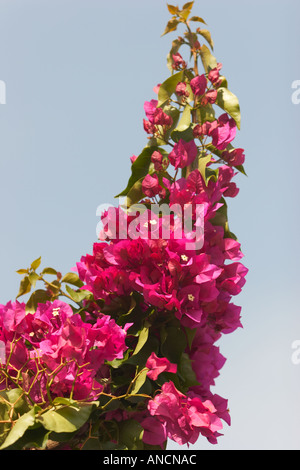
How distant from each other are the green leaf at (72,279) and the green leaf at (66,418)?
510mm

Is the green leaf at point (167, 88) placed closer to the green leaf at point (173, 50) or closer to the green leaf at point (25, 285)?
the green leaf at point (173, 50)

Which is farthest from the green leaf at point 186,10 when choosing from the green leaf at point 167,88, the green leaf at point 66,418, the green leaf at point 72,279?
the green leaf at point 66,418

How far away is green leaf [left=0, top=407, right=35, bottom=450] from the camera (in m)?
1.14

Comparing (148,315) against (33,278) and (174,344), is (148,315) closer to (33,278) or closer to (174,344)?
(174,344)

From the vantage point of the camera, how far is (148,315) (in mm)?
1449

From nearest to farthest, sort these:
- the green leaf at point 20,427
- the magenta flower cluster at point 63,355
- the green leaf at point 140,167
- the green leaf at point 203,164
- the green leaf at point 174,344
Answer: the green leaf at point 20,427 < the magenta flower cluster at point 63,355 < the green leaf at point 174,344 < the green leaf at point 203,164 < the green leaf at point 140,167

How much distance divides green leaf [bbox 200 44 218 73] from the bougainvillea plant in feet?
0.10

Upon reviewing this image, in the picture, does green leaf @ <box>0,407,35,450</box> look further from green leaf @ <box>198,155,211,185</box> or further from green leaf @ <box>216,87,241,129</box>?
green leaf @ <box>216,87,241,129</box>

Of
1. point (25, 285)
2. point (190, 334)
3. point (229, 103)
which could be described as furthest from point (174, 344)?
point (229, 103)

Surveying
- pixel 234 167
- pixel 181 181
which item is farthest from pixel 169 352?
pixel 234 167

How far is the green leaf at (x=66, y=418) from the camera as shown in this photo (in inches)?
46.7

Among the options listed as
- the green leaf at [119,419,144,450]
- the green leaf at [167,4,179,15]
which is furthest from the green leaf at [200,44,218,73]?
the green leaf at [119,419,144,450]

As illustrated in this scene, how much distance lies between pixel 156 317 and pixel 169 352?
97 millimetres
